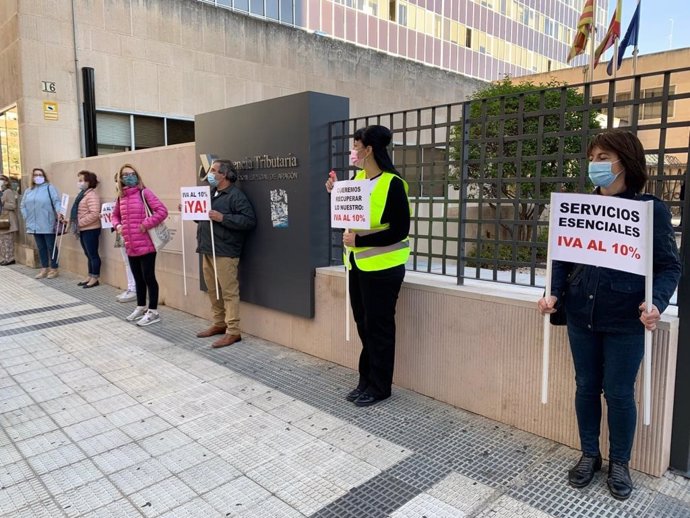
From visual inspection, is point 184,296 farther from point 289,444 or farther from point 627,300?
point 627,300

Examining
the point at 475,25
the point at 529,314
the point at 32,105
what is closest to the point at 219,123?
the point at 529,314

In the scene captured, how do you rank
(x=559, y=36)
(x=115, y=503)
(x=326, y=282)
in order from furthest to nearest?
1. (x=559, y=36)
2. (x=326, y=282)
3. (x=115, y=503)

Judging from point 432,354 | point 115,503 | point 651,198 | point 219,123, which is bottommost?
point 115,503

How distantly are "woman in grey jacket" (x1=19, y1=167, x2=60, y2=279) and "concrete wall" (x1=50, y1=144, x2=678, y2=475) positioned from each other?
619cm

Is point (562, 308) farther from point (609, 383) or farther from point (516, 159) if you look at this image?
point (516, 159)

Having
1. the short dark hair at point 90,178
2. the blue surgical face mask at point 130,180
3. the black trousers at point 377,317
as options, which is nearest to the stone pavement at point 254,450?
the black trousers at point 377,317

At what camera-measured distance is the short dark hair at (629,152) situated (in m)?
2.69

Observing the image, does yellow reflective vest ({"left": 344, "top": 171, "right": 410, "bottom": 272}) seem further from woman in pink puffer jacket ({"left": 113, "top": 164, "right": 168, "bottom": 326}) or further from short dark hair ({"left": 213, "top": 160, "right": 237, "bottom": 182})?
woman in pink puffer jacket ({"left": 113, "top": 164, "right": 168, "bottom": 326})

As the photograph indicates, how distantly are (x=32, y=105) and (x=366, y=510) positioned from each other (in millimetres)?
11298

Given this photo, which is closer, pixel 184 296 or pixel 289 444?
pixel 289 444

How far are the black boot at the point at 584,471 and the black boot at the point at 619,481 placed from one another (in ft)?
0.32

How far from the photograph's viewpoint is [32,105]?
10.8m

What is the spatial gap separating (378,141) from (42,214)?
27.4 feet

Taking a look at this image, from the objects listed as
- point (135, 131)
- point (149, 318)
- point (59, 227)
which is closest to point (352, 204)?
point (149, 318)
